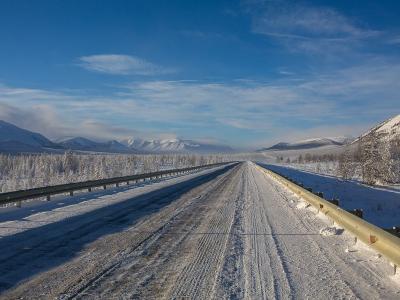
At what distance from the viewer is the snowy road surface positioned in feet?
19.8

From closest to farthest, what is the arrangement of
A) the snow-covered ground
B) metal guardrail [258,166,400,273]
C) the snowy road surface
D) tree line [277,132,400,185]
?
1. the snowy road surface
2. metal guardrail [258,166,400,273]
3. the snow-covered ground
4. tree line [277,132,400,185]

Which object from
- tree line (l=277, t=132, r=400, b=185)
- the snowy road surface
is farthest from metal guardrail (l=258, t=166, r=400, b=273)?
tree line (l=277, t=132, r=400, b=185)

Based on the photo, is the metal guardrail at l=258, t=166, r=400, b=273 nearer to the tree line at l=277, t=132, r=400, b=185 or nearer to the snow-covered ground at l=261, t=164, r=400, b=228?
the snow-covered ground at l=261, t=164, r=400, b=228

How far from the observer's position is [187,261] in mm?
7727

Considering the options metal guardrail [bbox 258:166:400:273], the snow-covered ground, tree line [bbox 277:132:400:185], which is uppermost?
tree line [bbox 277:132:400:185]

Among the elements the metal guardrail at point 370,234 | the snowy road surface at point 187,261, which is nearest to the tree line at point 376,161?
the snowy road surface at point 187,261

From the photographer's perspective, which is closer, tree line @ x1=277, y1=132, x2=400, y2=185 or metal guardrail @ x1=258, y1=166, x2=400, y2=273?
metal guardrail @ x1=258, y1=166, x2=400, y2=273

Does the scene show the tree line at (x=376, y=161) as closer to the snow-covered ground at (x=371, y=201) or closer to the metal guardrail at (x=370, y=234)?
the snow-covered ground at (x=371, y=201)

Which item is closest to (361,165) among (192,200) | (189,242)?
(192,200)

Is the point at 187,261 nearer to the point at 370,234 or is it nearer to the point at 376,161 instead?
the point at 370,234

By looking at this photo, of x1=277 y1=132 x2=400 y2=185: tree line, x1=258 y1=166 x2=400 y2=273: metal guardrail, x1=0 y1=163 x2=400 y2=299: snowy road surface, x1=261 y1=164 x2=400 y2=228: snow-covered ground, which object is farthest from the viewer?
x1=277 y1=132 x2=400 y2=185: tree line

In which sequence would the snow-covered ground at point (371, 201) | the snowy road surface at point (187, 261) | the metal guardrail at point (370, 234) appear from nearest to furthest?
the snowy road surface at point (187, 261), the metal guardrail at point (370, 234), the snow-covered ground at point (371, 201)

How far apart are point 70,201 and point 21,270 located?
41.6 ft

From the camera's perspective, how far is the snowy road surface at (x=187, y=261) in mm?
6027
